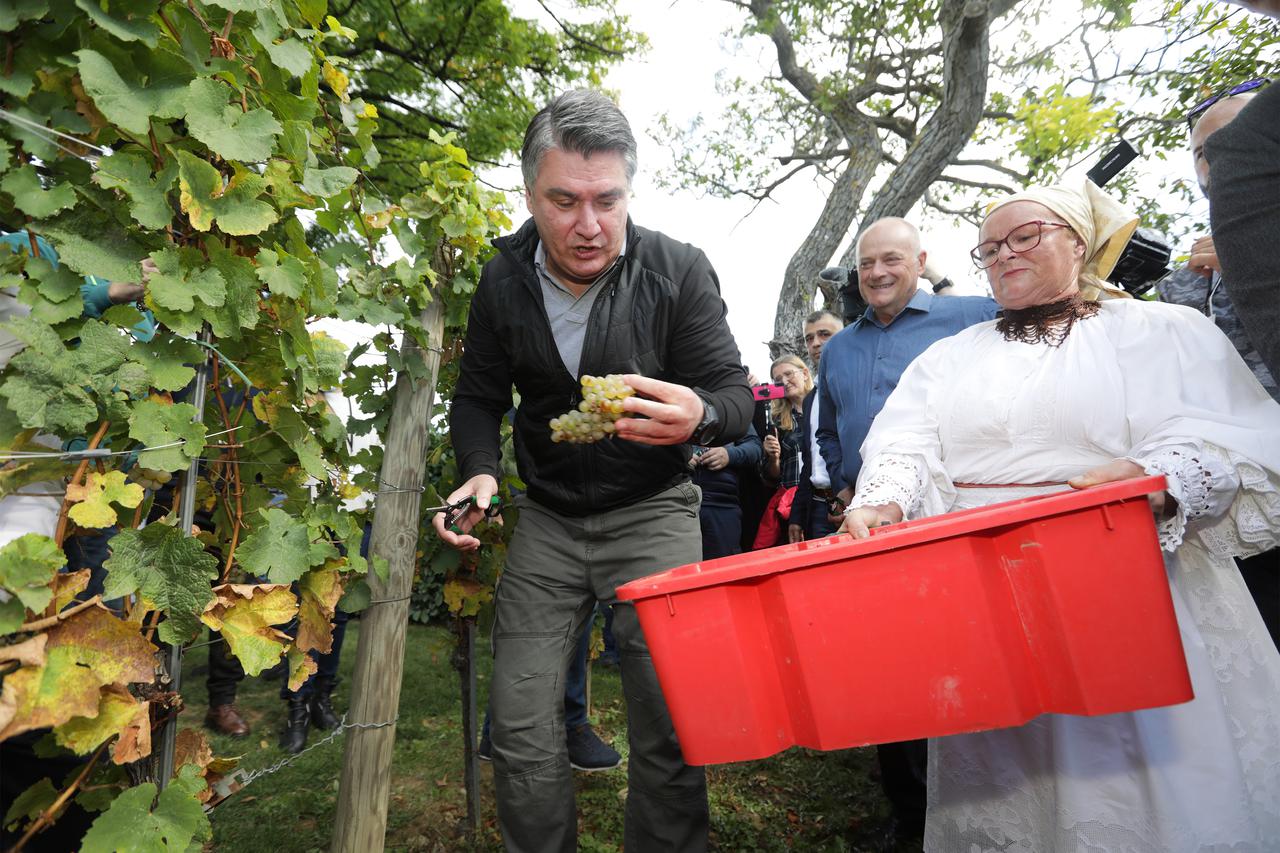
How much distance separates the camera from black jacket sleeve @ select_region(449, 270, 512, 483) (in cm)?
215

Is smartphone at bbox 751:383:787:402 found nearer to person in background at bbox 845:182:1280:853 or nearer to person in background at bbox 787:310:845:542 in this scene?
person in background at bbox 787:310:845:542

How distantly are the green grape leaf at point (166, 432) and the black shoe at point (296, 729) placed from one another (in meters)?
2.94

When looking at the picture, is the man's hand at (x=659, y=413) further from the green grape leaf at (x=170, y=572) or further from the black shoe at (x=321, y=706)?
the black shoe at (x=321, y=706)

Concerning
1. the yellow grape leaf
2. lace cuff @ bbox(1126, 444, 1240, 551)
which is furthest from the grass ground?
lace cuff @ bbox(1126, 444, 1240, 551)

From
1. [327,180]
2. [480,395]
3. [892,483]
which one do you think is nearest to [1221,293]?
[892,483]

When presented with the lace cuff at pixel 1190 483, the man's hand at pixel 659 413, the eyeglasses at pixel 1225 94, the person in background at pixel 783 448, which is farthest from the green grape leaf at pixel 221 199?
the person in background at pixel 783 448

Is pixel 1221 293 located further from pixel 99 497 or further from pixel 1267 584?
pixel 99 497

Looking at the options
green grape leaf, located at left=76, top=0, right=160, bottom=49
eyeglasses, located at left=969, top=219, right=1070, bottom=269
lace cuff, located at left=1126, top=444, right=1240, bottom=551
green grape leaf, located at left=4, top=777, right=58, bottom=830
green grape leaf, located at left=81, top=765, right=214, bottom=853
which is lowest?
green grape leaf, located at left=81, top=765, right=214, bottom=853

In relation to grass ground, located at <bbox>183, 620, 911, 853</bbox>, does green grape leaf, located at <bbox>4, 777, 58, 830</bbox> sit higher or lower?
higher

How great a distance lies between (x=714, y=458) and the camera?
13.8 feet

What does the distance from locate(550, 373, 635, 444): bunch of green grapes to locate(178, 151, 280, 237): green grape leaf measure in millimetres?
772

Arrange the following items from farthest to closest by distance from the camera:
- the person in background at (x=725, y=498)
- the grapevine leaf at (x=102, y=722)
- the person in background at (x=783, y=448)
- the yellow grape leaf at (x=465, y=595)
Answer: the person in background at (x=783, y=448) < the person in background at (x=725, y=498) < the yellow grape leaf at (x=465, y=595) < the grapevine leaf at (x=102, y=722)

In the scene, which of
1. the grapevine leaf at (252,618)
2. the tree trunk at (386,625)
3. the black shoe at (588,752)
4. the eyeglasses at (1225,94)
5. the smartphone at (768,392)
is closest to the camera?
the grapevine leaf at (252,618)

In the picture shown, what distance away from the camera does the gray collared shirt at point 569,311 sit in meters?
2.02
